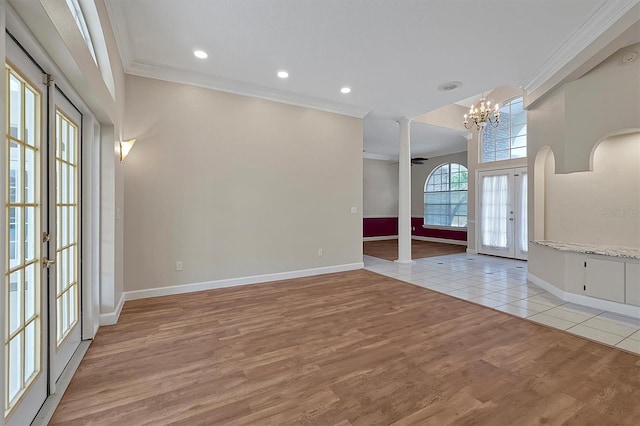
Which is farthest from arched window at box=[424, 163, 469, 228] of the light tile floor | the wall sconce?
the wall sconce

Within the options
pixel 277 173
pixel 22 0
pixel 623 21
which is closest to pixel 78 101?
pixel 22 0

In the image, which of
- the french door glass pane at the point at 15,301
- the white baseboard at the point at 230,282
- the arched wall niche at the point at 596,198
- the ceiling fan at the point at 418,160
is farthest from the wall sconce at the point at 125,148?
the ceiling fan at the point at 418,160

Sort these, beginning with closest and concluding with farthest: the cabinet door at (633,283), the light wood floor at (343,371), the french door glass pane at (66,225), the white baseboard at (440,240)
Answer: the light wood floor at (343,371) → the french door glass pane at (66,225) → the cabinet door at (633,283) → the white baseboard at (440,240)

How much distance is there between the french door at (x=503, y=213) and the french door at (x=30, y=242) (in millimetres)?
8165

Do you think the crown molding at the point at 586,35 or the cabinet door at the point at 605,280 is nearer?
the crown molding at the point at 586,35

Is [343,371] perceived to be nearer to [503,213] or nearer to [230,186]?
[230,186]

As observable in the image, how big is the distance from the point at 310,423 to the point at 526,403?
1405 mm

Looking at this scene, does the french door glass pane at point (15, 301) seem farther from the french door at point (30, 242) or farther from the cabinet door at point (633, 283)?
the cabinet door at point (633, 283)

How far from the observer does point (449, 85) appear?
4.48 m

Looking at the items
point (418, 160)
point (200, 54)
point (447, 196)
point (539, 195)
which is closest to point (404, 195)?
point (539, 195)

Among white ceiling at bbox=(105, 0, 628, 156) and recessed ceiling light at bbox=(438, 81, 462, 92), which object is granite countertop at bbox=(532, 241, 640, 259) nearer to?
white ceiling at bbox=(105, 0, 628, 156)

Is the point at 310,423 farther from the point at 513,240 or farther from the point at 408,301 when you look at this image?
the point at 513,240

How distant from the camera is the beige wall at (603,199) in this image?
3.65 metres

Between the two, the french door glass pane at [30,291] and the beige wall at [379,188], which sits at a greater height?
the beige wall at [379,188]
